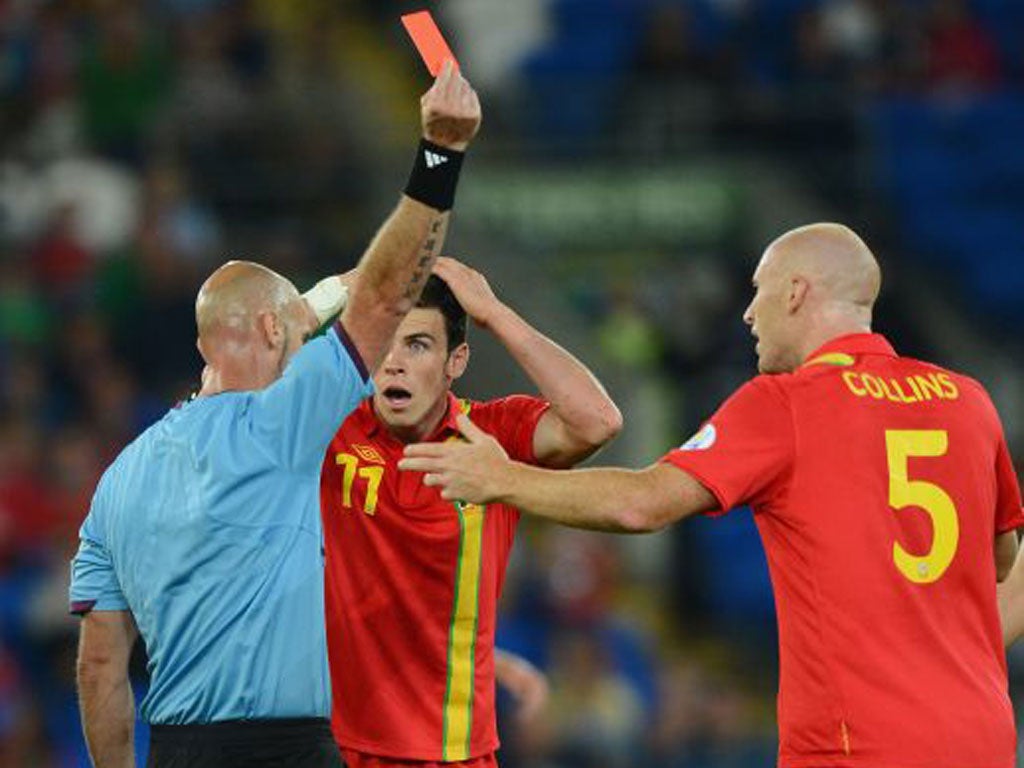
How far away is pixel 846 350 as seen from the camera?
5.29 m

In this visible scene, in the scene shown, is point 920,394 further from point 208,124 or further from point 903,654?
point 208,124

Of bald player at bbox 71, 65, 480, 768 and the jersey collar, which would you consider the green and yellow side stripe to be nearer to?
bald player at bbox 71, 65, 480, 768

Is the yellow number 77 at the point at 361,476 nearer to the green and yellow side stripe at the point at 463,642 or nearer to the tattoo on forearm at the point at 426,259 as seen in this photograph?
the green and yellow side stripe at the point at 463,642

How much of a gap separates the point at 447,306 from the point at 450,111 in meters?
1.33

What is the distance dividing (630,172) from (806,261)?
324 inches

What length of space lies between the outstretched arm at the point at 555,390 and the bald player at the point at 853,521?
846 millimetres

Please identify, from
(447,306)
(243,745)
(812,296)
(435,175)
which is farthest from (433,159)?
(243,745)

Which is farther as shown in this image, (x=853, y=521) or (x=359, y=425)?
(x=359, y=425)

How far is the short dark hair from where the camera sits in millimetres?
6141

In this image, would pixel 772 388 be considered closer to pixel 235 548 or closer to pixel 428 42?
pixel 428 42

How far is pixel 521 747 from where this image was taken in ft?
31.1

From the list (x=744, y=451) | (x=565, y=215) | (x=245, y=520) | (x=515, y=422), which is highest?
(x=565, y=215)

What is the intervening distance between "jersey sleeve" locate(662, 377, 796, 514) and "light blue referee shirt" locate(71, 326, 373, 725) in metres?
0.82

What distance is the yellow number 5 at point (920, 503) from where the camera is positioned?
16.7ft
